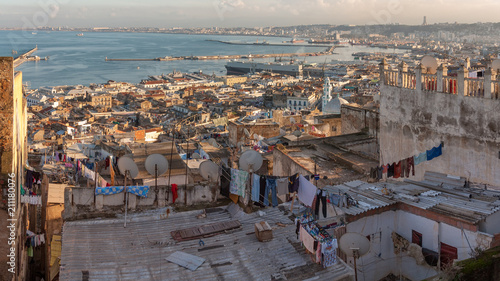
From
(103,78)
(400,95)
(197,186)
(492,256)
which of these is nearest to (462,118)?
(400,95)

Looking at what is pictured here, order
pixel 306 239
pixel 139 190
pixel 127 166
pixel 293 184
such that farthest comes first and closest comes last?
pixel 127 166 < pixel 293 184 < pixel 139 190 < pixel 306 239

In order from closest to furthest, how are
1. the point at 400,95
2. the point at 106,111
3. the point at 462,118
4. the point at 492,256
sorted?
1. the point at 492,256
2. the point at 462,118
3. the point at 400,95
4. the point at 106,111

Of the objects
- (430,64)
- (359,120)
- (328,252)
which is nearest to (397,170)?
(430,64)

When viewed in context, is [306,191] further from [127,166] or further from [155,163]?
[127,166]

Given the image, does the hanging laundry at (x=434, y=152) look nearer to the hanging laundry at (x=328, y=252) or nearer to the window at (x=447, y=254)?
the window at (x=447, y=254)

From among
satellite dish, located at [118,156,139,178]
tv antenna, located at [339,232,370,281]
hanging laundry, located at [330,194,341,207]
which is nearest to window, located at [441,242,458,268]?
hanging laundry, located at [330,194,341,207]

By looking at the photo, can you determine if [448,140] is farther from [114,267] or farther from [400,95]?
[114,267]

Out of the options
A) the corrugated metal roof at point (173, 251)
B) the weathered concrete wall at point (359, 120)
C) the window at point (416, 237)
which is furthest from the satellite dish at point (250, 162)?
the weathered concrete wall at point (359, 120)
